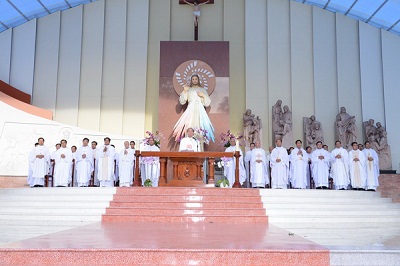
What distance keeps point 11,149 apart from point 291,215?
8491mm

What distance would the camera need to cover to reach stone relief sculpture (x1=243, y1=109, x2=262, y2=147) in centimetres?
1584

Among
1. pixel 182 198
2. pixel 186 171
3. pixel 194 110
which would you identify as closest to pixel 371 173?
pixel 186 171

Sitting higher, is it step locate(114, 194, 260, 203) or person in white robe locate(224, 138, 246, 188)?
person in white robe locate(224, 138, 246, 188)

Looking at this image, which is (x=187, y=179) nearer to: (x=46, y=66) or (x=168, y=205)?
(x=168, y=205)

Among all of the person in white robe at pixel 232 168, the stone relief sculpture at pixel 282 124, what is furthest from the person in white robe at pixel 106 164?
the stone relief sculpture at pixel 282 124

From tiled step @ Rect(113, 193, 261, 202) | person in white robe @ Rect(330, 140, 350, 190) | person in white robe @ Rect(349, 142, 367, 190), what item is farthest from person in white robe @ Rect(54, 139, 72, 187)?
person in white robe @ Rect(349, 142, 367, 190)

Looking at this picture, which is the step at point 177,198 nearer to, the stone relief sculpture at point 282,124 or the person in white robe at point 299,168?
the person in white robe at point 299,168

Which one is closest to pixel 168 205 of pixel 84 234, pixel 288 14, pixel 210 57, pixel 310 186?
pixel 84 234

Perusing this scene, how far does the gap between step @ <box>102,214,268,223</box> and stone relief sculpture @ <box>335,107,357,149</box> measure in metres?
8.32

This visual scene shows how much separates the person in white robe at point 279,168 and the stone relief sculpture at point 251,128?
114 inches

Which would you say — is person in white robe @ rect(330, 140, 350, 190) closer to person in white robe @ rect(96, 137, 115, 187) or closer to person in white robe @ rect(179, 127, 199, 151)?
person in white robe @ rect(179, 127, 199, 151)

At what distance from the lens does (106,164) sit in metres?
12.7

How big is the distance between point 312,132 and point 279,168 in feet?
12.7

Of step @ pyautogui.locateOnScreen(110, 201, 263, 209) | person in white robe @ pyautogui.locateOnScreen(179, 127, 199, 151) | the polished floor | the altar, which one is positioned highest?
→ person in white robe @ pyautogui.locateOnScreen(179, 127, 199, 151)
